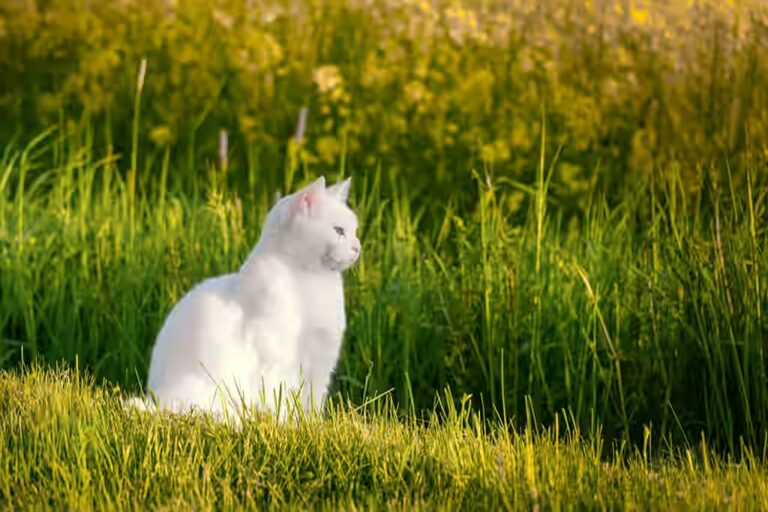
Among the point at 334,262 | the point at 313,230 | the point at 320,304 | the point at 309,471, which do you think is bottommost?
the point at 309,471

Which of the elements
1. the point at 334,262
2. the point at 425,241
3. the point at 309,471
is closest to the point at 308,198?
the point at 334,262

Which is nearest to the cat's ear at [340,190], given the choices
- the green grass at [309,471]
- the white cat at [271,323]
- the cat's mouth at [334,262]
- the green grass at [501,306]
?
the white cat at [271,323]

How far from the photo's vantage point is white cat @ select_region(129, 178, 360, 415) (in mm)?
3762

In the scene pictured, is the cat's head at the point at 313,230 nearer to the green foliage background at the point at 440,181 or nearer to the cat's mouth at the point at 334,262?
the cat's mouth at the point at 334,262

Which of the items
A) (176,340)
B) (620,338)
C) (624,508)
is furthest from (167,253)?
(624,508)

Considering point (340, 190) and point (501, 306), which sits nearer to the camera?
point (340, 190)

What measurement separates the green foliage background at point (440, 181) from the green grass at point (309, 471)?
33 centimetres

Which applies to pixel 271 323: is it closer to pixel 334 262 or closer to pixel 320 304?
pixel 320 304

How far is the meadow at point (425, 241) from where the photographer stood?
329 cm

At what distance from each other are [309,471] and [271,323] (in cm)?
66

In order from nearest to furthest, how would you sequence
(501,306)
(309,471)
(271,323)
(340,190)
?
(309,471) < (271,323) < (340,190) < (501,306)

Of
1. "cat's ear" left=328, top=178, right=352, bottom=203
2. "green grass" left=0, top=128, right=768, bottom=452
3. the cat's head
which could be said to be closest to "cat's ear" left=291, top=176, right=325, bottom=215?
the cat's head

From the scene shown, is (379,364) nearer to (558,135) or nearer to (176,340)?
(176,340)

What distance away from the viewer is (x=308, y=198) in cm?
387
